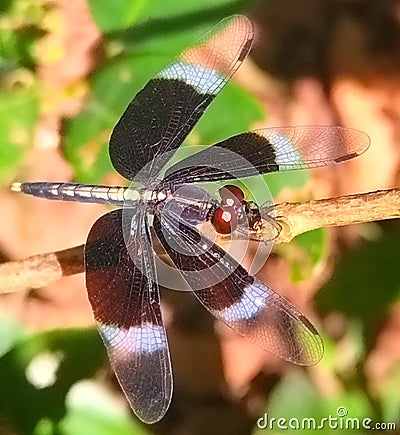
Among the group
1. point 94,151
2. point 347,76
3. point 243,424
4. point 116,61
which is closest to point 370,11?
point 347,76

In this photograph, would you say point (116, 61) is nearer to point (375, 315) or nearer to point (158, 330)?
point (158, 330)

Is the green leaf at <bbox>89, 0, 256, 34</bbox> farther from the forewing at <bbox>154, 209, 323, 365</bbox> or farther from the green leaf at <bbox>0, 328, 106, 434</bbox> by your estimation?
the green leaf at <bbox>0, 328, 106, 434</bbox>

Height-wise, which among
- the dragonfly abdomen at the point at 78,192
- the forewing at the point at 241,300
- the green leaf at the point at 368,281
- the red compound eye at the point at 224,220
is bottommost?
the green leaf at the point at 368,281

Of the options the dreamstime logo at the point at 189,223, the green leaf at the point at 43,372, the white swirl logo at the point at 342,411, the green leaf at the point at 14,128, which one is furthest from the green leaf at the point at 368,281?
the green leaf at the point at 14,128

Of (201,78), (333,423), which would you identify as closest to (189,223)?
(201,78)

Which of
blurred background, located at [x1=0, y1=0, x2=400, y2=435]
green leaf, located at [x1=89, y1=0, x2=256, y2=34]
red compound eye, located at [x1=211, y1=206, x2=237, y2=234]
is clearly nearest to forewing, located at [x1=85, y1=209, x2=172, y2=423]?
red compound eye, located at [x1=211, y1=206, x2=237, y2=234]

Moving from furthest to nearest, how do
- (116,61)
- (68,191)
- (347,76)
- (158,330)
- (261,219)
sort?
(347,76), (116,61), (68,191), (158,330), (261,219)

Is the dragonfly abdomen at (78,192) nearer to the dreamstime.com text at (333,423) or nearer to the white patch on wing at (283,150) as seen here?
the white patch on wing at (283,150)

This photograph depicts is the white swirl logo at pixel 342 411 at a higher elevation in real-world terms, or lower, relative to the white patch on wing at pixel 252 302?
lower
